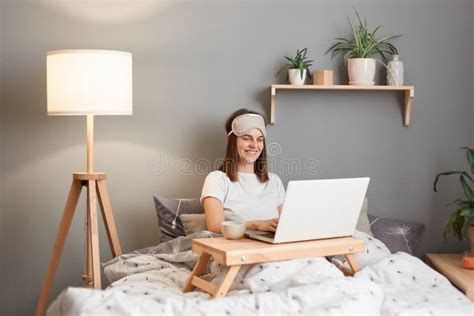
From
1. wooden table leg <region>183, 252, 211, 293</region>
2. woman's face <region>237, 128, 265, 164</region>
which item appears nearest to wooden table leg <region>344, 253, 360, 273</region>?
wooden table leg <region>183, 252, 211, 293</region>

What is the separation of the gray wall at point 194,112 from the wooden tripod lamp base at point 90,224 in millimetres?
413

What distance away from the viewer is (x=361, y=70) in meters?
3.72

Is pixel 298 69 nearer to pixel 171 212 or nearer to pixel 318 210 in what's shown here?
pixel 171 212

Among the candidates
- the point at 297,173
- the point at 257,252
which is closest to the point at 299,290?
the point at 257,252

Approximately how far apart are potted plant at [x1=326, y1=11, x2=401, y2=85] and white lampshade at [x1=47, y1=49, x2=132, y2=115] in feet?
4.20

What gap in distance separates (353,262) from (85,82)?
4.93 ft

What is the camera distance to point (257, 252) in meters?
2.51

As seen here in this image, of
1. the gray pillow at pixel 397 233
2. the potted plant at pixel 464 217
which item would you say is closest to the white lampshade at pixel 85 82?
the gray pillow at pixel 397 233

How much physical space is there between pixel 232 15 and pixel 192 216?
1182 mm

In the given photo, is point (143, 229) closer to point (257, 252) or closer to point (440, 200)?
point (257, 252)

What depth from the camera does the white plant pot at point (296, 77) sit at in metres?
3.71

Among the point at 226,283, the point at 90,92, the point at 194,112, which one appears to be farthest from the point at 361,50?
the point at 226,283

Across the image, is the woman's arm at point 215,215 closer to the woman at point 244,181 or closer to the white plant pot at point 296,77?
the woman at point 244,181

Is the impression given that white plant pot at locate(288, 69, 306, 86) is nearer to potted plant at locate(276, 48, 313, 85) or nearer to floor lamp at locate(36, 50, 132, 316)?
→ potted plant at locate(276, 48, 313, 85)
